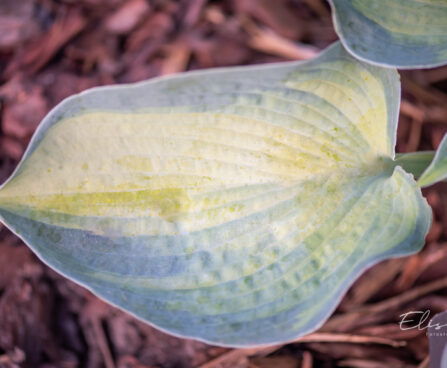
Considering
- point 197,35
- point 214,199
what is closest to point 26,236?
point 214,199

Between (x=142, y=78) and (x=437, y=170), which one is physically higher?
(x=437, y=170)

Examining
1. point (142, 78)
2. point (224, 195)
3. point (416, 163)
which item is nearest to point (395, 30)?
point (416, 163)

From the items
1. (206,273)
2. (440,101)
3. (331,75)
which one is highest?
(331,75)

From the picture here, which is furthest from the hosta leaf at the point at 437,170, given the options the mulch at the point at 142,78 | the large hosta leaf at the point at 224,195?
the mulch at the point at 142,78

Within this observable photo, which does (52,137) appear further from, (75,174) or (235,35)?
(235,35)

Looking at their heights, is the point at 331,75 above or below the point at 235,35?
above

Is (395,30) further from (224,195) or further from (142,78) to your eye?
(142,78)
